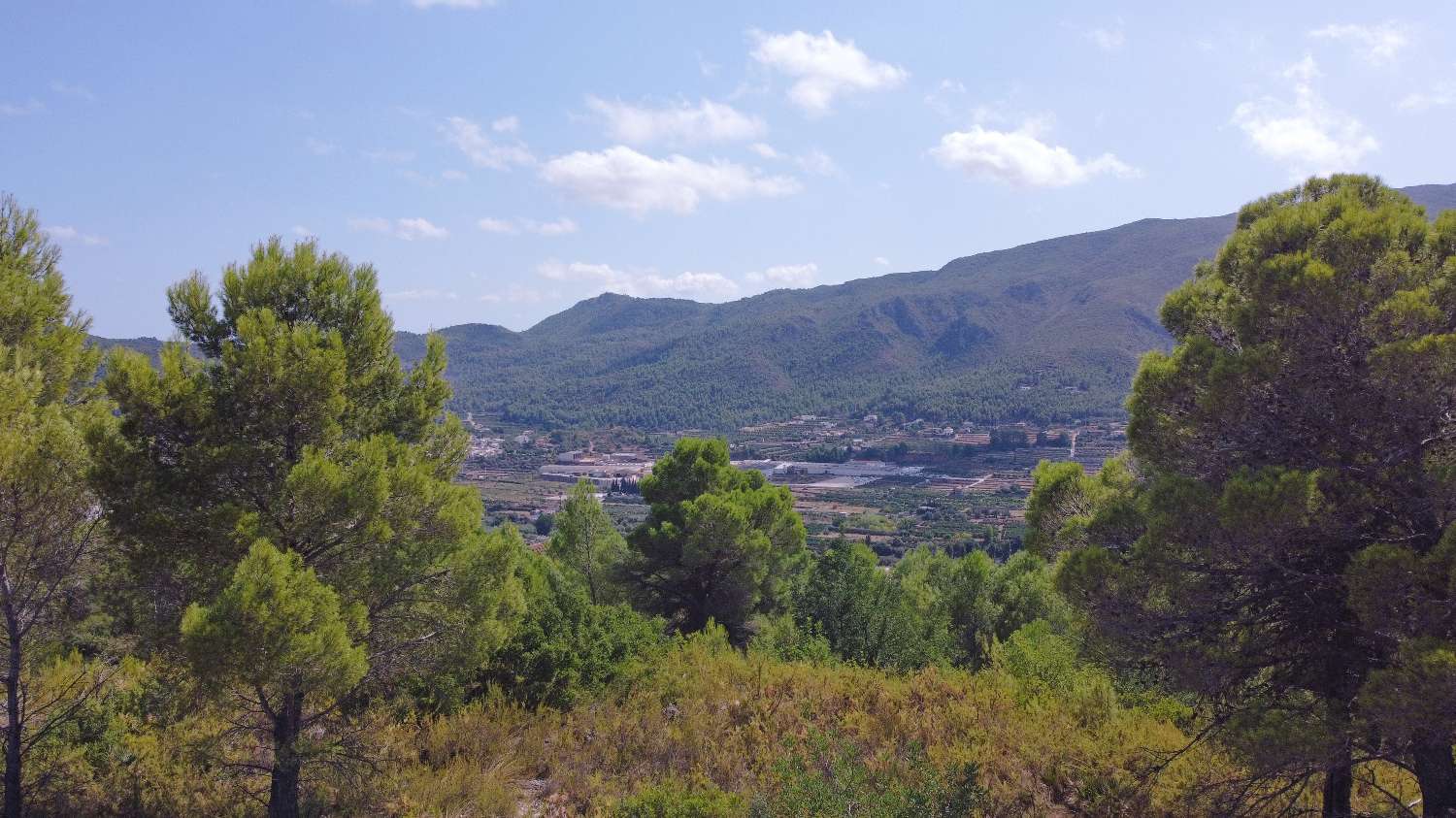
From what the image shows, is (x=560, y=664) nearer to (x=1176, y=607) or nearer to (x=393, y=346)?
(x=393, y=346)

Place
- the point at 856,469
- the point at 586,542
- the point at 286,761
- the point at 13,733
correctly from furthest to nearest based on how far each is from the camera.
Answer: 1. the point at 856,469
2. the point at 586,542
3. the point at 286,761
4. the point at 13,733

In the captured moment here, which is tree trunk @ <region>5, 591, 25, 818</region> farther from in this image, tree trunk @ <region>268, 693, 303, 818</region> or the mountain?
the mountain

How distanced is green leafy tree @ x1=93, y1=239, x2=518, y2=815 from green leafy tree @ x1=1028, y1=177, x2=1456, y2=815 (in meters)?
5.65

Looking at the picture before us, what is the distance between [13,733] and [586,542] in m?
11.3

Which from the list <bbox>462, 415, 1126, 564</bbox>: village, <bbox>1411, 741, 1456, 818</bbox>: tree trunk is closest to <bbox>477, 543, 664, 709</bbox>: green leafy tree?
<bbox>1411, 741, 1456, 818</bbox>: tree trunk

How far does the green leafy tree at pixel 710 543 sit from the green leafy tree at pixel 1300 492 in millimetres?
9555

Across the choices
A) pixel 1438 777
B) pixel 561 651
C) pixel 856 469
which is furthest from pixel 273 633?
pixel 856 469

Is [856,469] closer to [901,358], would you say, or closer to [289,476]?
[901,358]

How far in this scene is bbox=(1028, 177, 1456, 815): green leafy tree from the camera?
5.00 metres

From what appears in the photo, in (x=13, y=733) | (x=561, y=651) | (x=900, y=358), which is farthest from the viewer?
(x=900, y=358)

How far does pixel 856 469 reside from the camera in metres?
93.8

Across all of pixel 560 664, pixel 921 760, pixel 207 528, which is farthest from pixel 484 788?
pixel 921 760

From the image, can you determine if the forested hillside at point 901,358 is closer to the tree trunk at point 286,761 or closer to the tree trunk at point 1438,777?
the tree trunk at point 1438,777

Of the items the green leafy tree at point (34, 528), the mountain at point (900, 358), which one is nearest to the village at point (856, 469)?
the mountain at point (900, 358)
